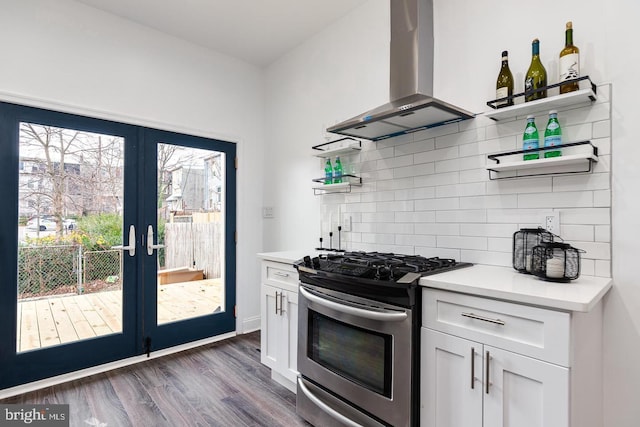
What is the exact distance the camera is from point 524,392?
1267 mm

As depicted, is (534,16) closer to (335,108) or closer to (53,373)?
(335,108)

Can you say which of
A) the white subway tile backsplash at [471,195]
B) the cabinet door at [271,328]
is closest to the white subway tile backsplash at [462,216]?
the white subway tile backsplash at [471,195]

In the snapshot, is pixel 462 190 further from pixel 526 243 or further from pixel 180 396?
pixel 180 396

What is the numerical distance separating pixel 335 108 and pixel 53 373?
3120 mm

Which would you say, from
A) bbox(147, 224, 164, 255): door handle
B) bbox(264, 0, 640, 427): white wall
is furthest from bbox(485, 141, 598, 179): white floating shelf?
bbox(147, 224, 164, 255): door handle

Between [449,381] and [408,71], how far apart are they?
5.91 feet

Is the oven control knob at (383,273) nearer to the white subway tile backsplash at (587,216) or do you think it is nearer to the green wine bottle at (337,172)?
the white subway tile backsplash at (587,216)

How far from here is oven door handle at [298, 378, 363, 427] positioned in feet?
5.80

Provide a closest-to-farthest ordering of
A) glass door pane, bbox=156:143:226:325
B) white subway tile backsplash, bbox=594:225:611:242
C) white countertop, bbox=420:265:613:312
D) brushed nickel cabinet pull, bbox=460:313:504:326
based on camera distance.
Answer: white countertop, bbox=420:265:613:312, brushed nickel cabinet pull, bbox=460:313:504:326, white subway tile backsplash, bbox=594:225:611:242, glass door pane, bbox=156:143:226:325

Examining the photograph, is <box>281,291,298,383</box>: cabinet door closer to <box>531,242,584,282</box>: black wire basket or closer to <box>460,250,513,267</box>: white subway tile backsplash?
<box>460,250,513,267</box>: white subway tile backsplash

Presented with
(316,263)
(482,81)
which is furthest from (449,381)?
(482,81)

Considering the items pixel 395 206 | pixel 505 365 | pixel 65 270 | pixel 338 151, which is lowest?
pixel 505 365

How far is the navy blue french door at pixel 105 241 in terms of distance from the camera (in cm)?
247

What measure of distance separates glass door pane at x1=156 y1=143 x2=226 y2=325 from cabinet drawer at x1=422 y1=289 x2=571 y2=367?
2.53 m
